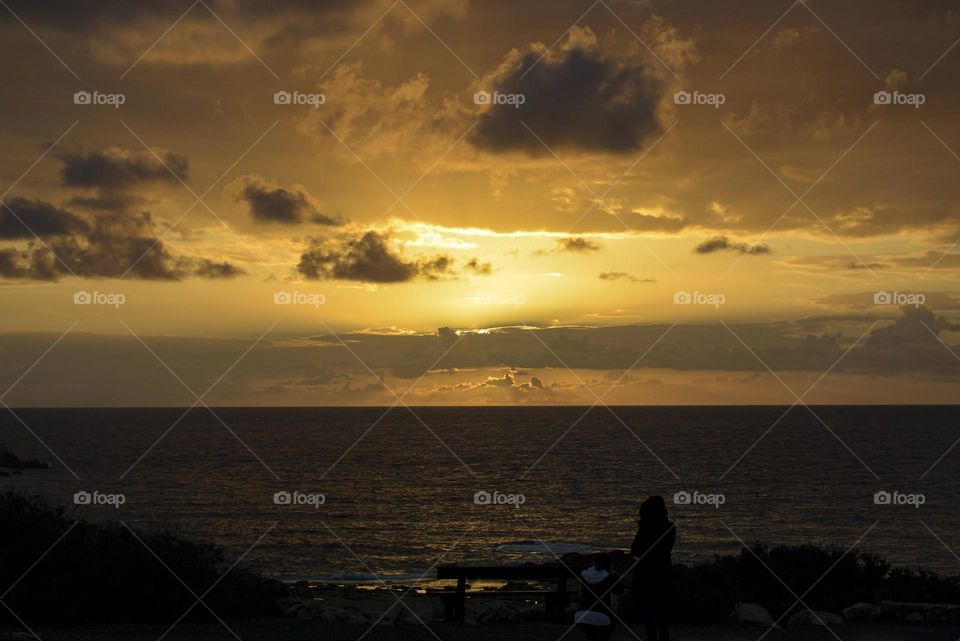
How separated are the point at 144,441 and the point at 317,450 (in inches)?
1287

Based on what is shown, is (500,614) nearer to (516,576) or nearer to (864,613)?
(516,576)

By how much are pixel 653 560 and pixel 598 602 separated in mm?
1325

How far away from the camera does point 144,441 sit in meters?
139

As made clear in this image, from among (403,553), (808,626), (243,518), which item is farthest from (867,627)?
(243,518)

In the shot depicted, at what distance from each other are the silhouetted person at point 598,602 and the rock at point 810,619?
4.81 metres

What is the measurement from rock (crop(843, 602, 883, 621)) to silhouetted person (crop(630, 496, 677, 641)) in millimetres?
4738

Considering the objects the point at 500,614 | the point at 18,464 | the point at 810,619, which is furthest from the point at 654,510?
the point at 18,464

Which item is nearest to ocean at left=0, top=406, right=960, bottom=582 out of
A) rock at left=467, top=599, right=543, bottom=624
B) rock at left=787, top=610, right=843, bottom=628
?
rock at left=467, top=599, right=543, bottom=624

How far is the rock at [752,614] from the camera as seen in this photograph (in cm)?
1510

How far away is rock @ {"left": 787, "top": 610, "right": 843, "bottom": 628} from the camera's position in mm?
14812

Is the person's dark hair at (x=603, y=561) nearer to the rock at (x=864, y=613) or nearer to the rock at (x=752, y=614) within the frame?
the rock at (x=752, y=614)

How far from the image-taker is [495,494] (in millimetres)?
47812

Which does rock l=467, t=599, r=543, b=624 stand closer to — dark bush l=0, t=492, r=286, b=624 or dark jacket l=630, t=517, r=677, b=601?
dark bush l=0, t=492, r=286, b=624

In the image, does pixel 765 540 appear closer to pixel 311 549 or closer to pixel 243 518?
pixel 311 549
